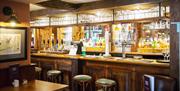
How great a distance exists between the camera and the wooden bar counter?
411 centimetres

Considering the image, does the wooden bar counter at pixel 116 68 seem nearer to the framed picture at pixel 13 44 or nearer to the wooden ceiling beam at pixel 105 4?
the wooden ceiling beam at pixel 105 4

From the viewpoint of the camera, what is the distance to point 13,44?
3.57 m

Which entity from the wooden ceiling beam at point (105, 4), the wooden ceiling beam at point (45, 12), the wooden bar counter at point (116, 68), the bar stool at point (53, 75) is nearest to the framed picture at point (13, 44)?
the bar stool at point (53, 75)

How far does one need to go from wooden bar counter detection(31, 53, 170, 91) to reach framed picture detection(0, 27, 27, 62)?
1661 millimetres

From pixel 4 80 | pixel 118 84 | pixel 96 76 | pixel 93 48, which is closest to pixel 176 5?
pixel 118 84

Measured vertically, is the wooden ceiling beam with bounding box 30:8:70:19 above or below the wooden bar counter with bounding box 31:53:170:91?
above

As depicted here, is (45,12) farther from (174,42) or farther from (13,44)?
(174,42)

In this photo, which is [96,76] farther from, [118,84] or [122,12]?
[122,12]

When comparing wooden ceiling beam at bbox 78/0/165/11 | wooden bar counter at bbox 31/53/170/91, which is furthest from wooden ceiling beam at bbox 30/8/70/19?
wooden bar counter at bbox 31/53/170/91

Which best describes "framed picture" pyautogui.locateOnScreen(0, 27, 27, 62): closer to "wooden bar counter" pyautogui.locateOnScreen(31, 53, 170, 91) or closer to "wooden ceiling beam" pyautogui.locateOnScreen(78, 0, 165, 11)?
"wooden bar counter" pyautogui.locateOnScreen(31, 53, 170, 91)

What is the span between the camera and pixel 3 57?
11.3ft

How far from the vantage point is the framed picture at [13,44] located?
3412 mm

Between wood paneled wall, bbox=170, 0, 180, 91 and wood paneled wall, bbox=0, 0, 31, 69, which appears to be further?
wood paneled wall, bbox=170, 0, 180, 91

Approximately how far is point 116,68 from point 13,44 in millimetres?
2177
